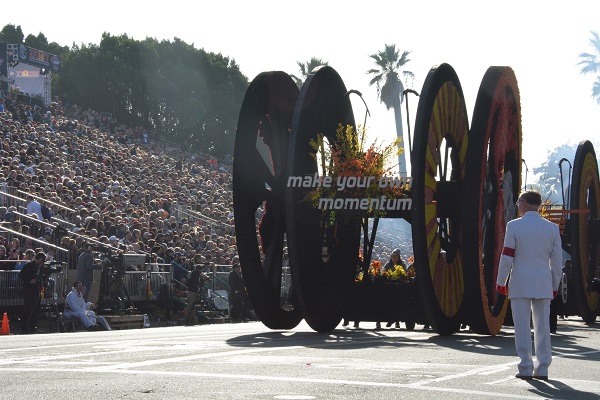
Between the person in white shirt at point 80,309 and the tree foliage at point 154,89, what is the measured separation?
66538mm

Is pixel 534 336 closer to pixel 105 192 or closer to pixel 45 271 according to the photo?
pixel 45 271

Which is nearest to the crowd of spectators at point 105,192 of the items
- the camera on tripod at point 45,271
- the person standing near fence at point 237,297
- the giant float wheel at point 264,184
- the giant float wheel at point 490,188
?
the person standing near fence at point 237,297

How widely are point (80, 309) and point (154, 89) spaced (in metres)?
70.5

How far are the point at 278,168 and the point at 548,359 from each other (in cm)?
961

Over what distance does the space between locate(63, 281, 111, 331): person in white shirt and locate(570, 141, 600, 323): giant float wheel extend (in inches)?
408

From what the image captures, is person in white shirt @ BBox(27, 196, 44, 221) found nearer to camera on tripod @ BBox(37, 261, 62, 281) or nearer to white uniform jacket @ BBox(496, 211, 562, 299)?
camera on tripod @ BBox(37, 261, 62, 281)

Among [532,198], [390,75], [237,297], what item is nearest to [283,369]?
[532,198]

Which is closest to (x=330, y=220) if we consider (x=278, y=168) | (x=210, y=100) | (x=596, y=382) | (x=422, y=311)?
(x=278, y=168)

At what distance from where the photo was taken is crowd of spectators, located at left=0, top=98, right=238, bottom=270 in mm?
28172

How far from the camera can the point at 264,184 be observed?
19.0 m

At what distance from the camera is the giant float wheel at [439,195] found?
17359 millimetres

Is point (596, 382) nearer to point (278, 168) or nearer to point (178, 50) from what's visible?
point (278, 168)

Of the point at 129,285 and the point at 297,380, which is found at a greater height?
the point at 129,285

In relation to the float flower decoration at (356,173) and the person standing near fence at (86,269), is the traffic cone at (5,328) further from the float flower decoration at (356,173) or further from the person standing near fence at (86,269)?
the float flower decoration at (356,173)
